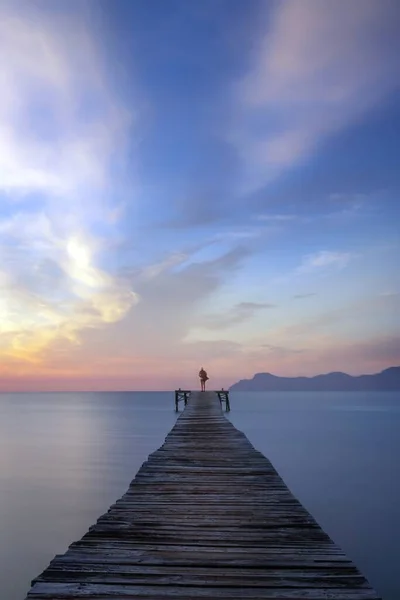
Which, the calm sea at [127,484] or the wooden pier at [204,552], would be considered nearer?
the wooden pier at [204,552]

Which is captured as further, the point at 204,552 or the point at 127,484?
the point at 127,484

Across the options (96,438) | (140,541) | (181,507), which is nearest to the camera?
(140,541)

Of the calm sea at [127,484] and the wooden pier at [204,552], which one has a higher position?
the wooden pier at [204,552]

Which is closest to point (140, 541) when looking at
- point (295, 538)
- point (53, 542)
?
point (295, 538)

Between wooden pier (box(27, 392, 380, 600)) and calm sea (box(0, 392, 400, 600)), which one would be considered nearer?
wooden pier (box(27, 392, 380, 600))

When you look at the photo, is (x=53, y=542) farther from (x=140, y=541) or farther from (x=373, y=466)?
(x=373, y=466)

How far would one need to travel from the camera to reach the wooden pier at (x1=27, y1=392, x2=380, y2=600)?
361 centimetres

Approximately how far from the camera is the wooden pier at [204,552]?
11.8 ft

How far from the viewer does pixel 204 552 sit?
4355 mm

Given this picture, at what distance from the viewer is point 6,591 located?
970cm

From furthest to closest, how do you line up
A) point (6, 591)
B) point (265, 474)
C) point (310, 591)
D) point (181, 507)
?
point (6, 591)
point (265, 474)
point (181, 507)
point (310, 591)

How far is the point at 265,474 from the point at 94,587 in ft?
16.1

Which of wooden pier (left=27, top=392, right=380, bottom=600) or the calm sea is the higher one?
wooden pier (left=27, top=392, right=380, bottom=600)

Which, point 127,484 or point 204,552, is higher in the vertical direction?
point 204,552
